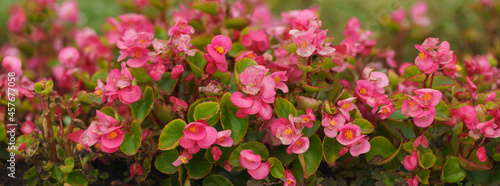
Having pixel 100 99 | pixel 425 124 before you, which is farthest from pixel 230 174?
pixel 425 124

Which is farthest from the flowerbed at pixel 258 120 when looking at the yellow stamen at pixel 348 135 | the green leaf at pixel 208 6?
the green leaf at pixel 208 6

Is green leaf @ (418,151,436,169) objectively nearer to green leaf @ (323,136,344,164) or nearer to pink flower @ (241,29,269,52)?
green leaf @ (323,136,344,164)

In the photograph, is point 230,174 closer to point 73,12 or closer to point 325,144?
point 325,144

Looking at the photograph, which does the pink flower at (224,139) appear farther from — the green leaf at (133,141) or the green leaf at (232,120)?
the green leaf at (133,141)

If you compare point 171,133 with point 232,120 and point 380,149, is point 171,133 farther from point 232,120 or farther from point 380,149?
point 380,149

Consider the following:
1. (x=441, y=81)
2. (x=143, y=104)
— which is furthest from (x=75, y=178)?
(x=441, y=81)

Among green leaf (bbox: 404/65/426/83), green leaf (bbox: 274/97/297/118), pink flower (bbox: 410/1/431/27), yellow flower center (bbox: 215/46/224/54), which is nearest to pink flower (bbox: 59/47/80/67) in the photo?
yellow flower center (bbox: 215/46/224/54)

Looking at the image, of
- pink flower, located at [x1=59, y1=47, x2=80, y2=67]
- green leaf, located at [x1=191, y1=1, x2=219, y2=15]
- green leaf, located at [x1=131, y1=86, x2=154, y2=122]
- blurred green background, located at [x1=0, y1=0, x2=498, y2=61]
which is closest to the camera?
green leaf, located at [x1=131, y1=86, x2=154, y2=122]
